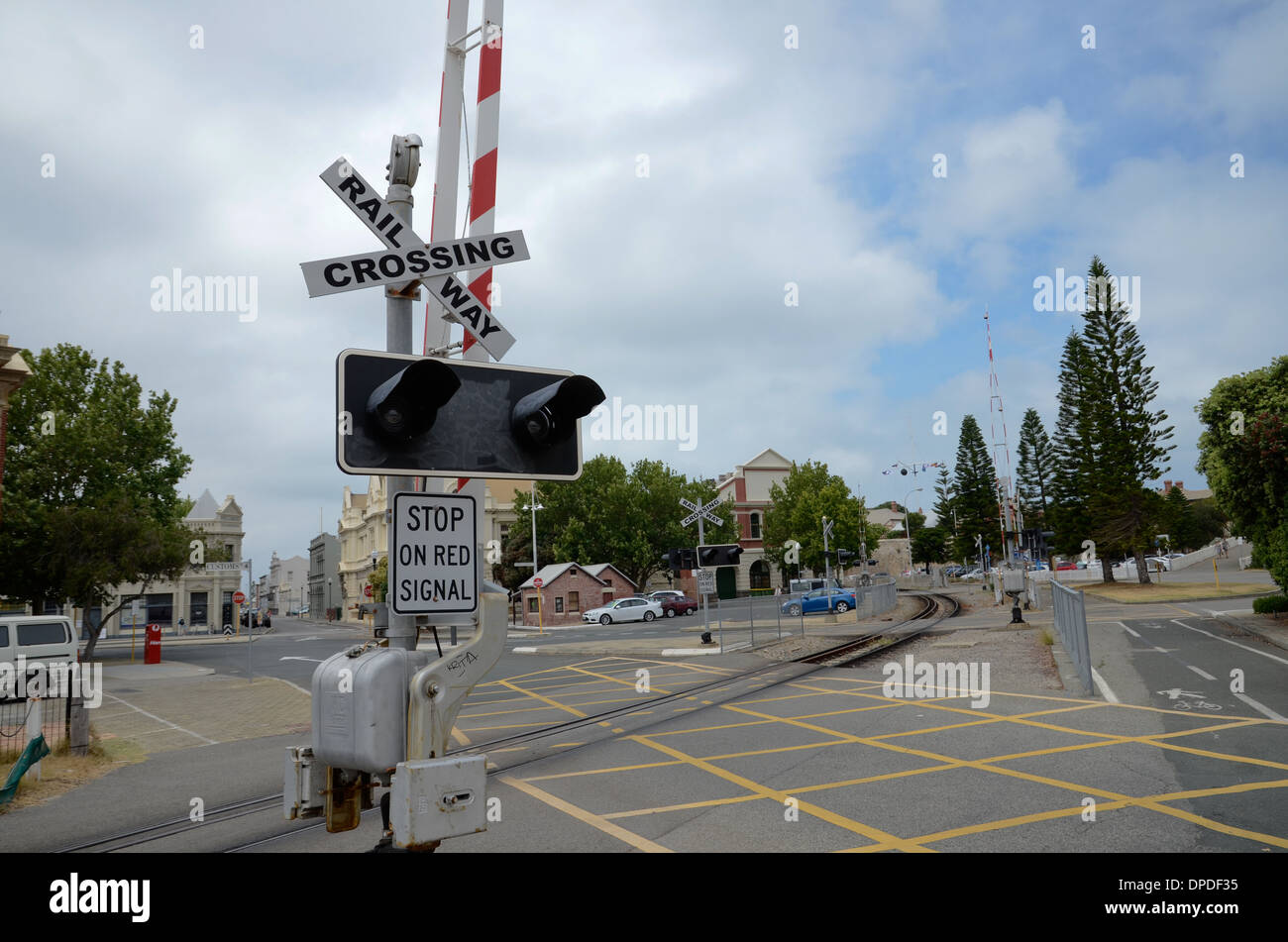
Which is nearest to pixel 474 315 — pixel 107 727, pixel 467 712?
pixel 467 712

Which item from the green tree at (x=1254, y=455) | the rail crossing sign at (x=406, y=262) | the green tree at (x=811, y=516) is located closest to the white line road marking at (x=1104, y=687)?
the green tree at (x=1254, y=455)

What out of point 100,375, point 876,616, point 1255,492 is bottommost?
point 876,616

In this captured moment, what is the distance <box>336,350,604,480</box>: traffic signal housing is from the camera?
2.88 metres

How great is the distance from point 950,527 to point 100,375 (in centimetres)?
9449

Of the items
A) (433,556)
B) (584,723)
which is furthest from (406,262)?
(584,723)

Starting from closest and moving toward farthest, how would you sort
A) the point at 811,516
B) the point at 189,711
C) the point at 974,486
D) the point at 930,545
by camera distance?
the point at 189,711 < the point at 811,516 < the point at 974,486 < the point at 930,545

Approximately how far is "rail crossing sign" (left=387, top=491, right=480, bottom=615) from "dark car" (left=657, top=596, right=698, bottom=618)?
45.1 metres

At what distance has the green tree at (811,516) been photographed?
226ft

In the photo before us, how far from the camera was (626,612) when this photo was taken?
44.4 meters

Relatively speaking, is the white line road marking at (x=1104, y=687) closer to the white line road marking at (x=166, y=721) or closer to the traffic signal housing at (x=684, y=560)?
the traffic signal housing at (x=684, y=560)

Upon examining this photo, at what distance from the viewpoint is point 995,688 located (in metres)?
12.9

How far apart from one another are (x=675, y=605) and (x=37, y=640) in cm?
3474

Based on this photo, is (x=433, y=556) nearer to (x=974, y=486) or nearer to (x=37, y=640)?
(x=37, y=640)
